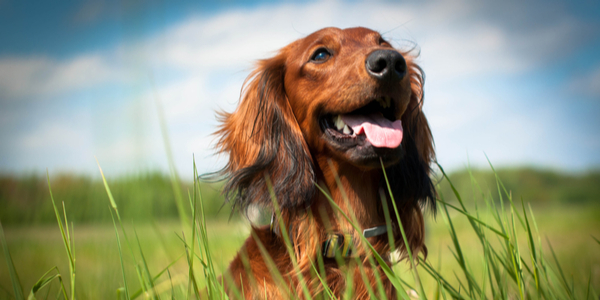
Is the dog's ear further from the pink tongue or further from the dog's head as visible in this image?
the pink tongue

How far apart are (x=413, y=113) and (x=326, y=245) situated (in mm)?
1141

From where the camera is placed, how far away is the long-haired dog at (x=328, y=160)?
1839 mm

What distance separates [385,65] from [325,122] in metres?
0.49

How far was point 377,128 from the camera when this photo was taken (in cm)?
189

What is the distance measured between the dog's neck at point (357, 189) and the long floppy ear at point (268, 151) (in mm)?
156

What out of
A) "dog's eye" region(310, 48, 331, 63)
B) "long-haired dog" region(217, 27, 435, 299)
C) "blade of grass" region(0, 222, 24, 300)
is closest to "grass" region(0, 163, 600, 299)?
"blade of grass" region(0, 222, 24, 300)

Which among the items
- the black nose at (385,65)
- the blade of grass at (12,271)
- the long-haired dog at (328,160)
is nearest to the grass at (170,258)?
the blade of grass at (12,271)

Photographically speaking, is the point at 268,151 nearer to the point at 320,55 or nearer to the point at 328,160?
the point at 328,160

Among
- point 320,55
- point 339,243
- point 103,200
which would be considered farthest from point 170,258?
point 320,55

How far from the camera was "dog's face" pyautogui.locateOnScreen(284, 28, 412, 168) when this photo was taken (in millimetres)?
1818

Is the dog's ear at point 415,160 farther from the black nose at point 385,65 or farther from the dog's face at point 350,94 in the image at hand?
the black nose at point 385,65

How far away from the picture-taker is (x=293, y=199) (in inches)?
78.2

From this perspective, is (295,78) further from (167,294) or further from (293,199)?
(167,294)

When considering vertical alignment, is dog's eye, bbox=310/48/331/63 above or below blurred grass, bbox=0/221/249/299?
above
